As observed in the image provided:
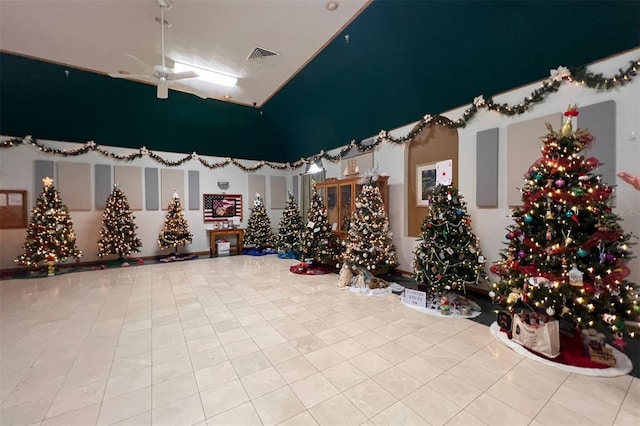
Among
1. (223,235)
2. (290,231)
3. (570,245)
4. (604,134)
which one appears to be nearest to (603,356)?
(570,245)

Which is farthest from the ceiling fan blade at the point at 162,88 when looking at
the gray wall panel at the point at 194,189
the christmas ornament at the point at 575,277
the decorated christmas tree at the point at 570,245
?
the christmas ornament at the point at 575,277

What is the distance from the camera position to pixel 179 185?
24.9 ft

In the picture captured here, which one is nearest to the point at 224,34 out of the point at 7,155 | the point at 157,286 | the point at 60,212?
the point at 157,286

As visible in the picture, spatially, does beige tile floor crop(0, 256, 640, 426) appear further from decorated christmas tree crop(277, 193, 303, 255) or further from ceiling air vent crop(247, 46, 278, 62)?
ceiling air vent crop(247, 46, 278, 62)

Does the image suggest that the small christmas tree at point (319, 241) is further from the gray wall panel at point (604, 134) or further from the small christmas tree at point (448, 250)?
the gray wall panel at point (604, 134)

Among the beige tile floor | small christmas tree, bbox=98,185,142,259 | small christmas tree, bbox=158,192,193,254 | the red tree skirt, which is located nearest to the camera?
the beige tile floor

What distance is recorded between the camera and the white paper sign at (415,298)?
11.8ft

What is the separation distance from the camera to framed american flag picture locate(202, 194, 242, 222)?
805cm

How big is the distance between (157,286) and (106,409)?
319cm

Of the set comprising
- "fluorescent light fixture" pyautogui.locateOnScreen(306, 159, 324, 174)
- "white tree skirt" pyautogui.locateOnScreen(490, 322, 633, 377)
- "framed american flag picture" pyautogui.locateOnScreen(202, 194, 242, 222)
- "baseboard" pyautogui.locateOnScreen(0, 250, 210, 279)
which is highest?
"fluorescent light fixture" pyautogui.locateOnScreen(306, 159, 324, 174)

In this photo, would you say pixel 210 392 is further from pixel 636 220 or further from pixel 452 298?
pixel 636 220

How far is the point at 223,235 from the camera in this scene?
326 inches

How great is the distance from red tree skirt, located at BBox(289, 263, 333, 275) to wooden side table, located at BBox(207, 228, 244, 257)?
2973mm

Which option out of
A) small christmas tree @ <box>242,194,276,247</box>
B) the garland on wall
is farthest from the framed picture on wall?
small christmas tree @ <box>242,194,276,247</box>
